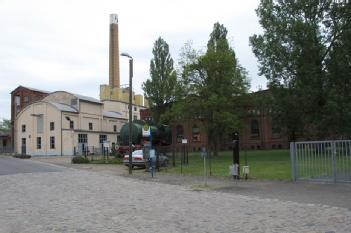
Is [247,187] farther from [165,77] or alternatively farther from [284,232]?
[165,77]

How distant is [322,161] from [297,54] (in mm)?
26480

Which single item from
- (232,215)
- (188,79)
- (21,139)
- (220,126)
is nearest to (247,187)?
(232,215)

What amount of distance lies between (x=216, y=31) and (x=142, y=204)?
49323 mm

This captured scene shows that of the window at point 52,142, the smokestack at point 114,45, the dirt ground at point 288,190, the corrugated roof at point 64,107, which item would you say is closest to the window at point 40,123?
the window at point 52,142

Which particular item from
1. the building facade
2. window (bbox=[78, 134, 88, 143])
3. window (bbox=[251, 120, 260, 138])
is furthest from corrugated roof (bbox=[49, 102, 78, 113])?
window (bbox=[251, 120, 260, 138])

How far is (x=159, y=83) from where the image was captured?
2579 inches

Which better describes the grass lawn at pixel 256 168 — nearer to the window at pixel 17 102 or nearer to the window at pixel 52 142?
the window at pixel 52 142

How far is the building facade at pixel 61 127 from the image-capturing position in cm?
7625

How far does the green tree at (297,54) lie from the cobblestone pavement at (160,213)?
29054mm

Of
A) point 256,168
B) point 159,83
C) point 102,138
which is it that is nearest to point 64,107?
point 102,138

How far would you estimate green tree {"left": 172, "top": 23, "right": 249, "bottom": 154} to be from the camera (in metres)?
50.8

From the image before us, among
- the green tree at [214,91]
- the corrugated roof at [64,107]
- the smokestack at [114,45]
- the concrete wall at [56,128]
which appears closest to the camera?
the green tree at [214,91]

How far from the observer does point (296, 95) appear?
45.7 m

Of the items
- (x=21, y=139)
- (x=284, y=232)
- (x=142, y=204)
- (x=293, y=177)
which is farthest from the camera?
(x=21, y=139)
